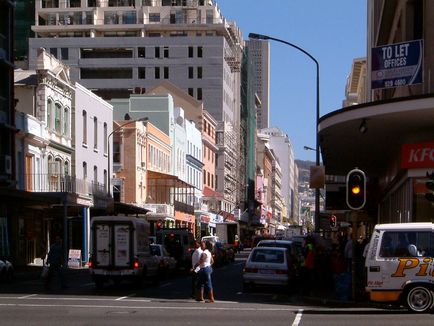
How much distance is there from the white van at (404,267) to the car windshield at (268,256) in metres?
10.0

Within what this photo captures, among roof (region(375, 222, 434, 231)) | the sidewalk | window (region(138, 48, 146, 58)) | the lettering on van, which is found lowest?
the sidewalk

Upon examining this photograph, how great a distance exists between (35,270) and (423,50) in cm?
2271

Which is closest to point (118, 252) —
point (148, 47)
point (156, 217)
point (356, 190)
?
point (356, 190)

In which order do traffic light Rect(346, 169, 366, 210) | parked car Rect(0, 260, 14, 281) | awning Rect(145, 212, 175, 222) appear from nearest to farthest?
traffic light Rect(346, 169, 366, 210), parked car Rect(0, 260, 14, 281), awning Rect(145, 212, 175, 222)

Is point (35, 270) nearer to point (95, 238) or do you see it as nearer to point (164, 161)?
point (95, 238)

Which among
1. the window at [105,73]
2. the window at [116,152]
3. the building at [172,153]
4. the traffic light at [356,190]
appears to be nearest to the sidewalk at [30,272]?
the traffic light at [356,190]

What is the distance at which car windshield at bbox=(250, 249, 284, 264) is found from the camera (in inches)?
1186

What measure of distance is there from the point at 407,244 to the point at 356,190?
2.57 m

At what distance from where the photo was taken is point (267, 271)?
2947 cm

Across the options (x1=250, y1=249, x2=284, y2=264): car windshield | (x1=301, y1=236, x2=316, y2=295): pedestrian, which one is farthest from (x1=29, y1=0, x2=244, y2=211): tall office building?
(x1=301, y1=236, x2=316, y2=295): pedestrian

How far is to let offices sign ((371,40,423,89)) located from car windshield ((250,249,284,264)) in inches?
268

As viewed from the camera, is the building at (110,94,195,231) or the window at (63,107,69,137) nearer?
the window at (63,107,69,137)

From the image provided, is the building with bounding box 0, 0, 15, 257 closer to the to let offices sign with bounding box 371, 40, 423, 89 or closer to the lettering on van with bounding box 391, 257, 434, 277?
the to let offices sign with bounding box 371, 40, 423, 89

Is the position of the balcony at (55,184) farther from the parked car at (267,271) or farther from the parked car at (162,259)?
the parked car at (267,271)
